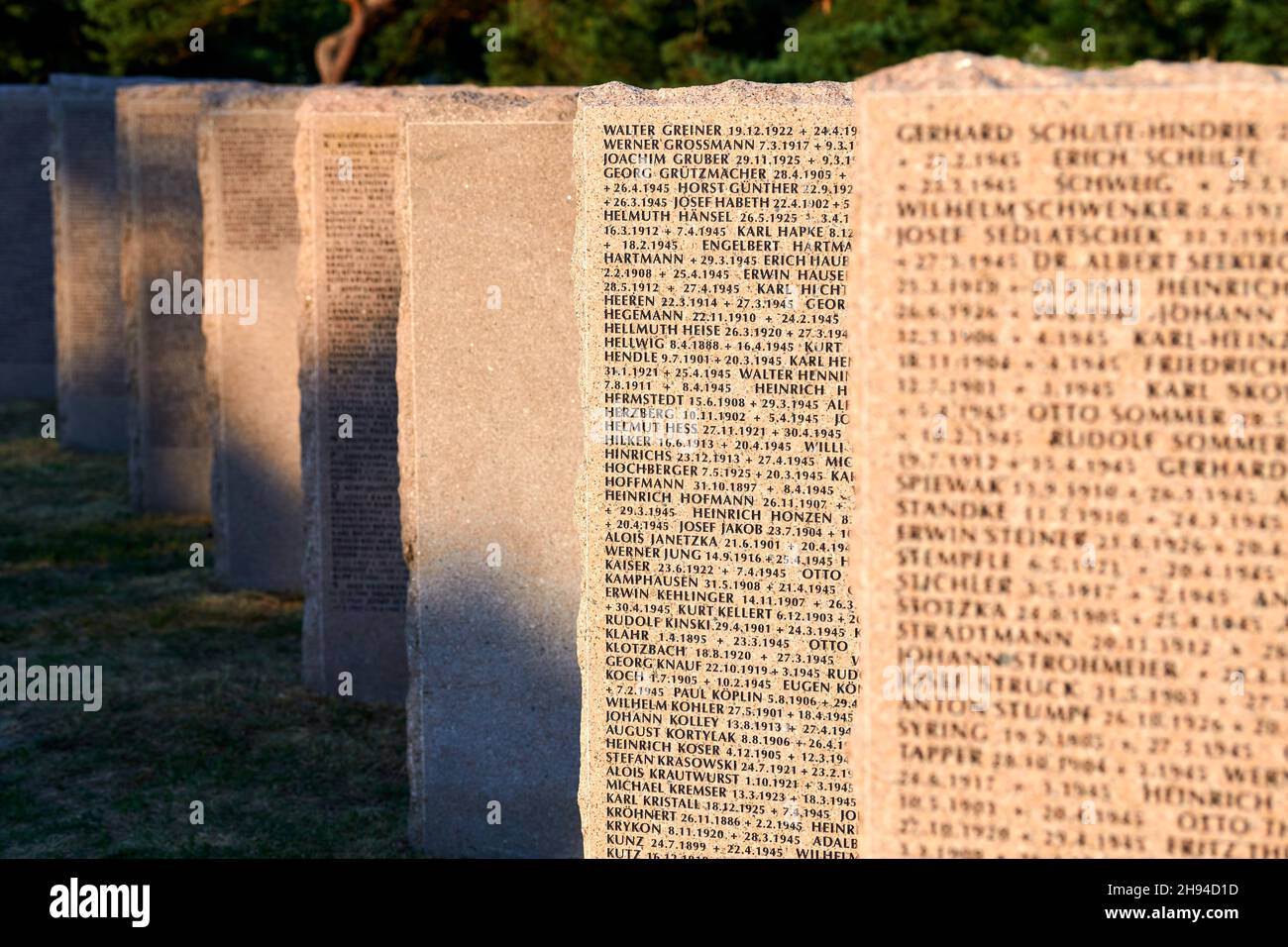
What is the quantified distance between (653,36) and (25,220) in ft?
20.5

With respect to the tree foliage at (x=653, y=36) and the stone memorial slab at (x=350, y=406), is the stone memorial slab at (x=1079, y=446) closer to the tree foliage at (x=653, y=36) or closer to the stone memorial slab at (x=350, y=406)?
the stone memorial slab at (x=350, y=406)

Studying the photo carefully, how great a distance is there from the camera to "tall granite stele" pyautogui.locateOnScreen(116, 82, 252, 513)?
10.9 metres

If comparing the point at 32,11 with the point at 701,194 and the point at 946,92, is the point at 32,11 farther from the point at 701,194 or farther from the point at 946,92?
the point at 946,92

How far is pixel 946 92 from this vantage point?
122 inches

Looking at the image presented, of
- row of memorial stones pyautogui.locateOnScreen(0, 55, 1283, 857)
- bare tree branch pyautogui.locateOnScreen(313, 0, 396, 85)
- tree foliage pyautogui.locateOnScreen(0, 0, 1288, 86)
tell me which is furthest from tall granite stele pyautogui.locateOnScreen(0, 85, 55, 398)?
row of memorial stones pyautogui.locateOnScreen(0, 55, 1283, 857)

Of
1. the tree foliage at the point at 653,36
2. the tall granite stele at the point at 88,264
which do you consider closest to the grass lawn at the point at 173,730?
the tall granite stele at the point at 88,264

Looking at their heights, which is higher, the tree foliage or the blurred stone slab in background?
the tree foliage

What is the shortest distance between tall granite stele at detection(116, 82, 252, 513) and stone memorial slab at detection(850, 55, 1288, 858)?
27.7 ft

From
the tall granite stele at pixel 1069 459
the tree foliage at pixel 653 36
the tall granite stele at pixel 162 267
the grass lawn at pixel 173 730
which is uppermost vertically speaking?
the tree foliage at pixel 653 36

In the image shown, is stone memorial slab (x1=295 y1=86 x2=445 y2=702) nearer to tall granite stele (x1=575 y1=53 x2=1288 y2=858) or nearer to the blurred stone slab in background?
the blurred stone slab in background

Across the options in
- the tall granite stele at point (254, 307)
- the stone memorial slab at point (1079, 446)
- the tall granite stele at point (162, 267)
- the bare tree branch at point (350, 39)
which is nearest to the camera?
the stone memorial slab at point (1079, 446)

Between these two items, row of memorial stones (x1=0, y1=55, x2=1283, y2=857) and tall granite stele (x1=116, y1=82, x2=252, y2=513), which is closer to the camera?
row of memorial stones (x1=0, y1=55, x2=1283, y2=857)

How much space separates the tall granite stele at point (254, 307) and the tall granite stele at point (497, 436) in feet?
11.8

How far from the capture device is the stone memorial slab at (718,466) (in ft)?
15.4
